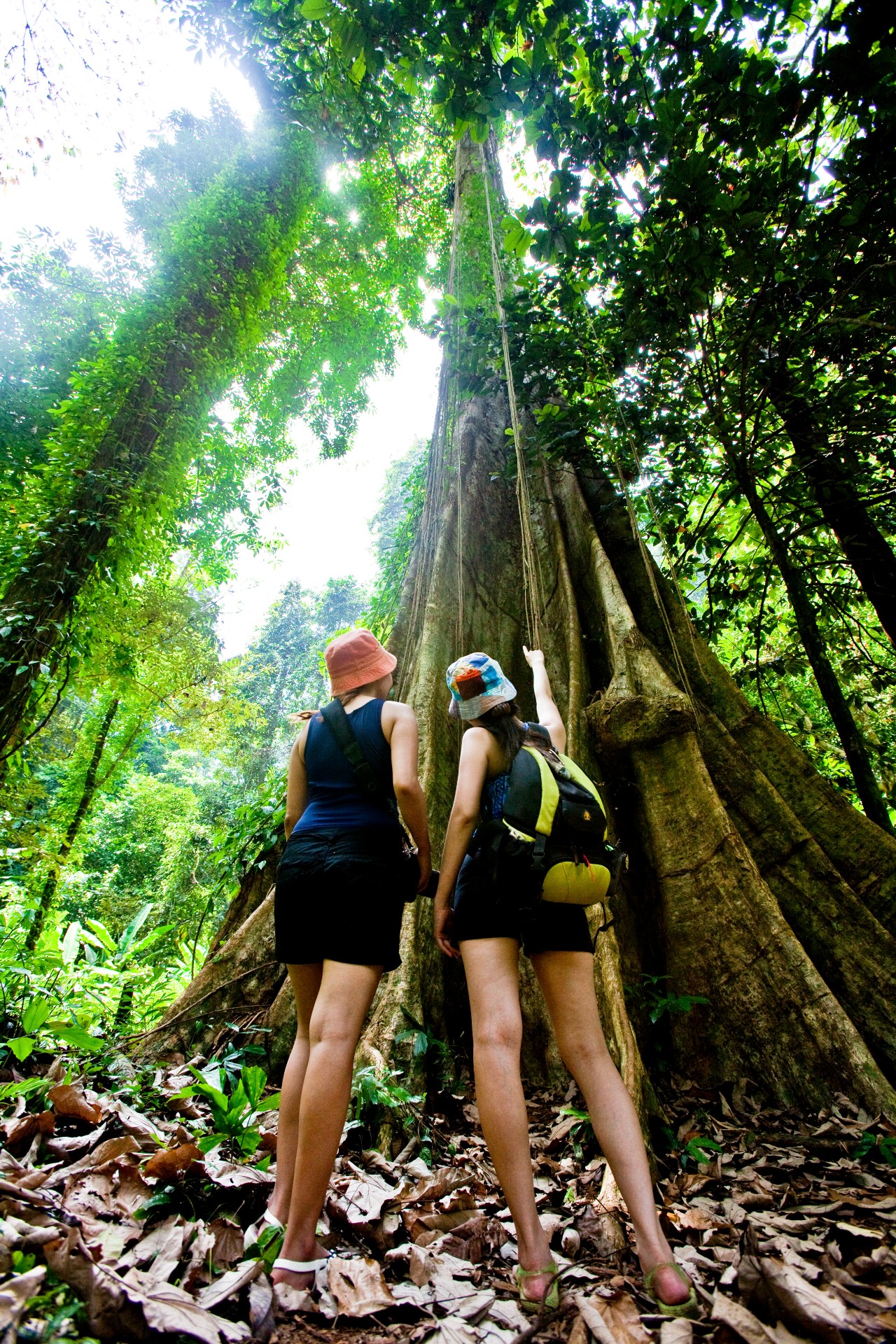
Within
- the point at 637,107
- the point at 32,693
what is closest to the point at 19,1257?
the point at 32,693

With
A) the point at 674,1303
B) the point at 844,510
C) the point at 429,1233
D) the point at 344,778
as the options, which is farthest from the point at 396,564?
the point at 674,1303

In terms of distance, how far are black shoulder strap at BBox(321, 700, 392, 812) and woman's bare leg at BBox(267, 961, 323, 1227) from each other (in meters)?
0.47

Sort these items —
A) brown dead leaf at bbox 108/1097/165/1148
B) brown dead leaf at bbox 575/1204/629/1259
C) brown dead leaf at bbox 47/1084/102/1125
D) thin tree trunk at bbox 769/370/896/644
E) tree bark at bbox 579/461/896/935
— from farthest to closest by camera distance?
1. thin tree trunk at bbox 769/370/896/644
2. tree bark at bbox 579/461/896/935
3. brown dead leaf at bbox 47/1084/102/1125
4. brown dead leaf at bbox 108/1097/165/1148
5. brown dead leaf at bbox 575/1204/629/1259

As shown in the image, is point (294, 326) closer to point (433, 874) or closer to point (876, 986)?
point (433, 874)

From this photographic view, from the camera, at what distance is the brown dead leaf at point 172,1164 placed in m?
1.51

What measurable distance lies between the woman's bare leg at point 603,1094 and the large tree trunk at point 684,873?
71 centimetres

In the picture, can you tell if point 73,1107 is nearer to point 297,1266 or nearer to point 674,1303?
point 297,1266

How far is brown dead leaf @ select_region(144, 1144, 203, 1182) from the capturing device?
4.94 ft

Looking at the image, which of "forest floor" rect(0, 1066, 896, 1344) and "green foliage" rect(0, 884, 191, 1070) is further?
"green foliage" rect(0, 884, 191, 1070)

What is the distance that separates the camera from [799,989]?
2359 millimetres

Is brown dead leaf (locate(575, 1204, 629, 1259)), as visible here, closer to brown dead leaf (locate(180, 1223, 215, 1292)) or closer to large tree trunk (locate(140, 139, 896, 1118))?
large tree trunk (locate(140, 139, 896, 1118))

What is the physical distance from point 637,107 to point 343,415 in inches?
340

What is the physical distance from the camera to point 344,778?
1719 millimetres

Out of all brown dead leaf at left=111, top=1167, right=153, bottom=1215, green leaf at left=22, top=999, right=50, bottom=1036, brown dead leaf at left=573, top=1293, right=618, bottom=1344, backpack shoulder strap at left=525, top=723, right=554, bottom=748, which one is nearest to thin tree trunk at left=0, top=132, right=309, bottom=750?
green leaf at left=22, top=999, right=50, bottom=1036
